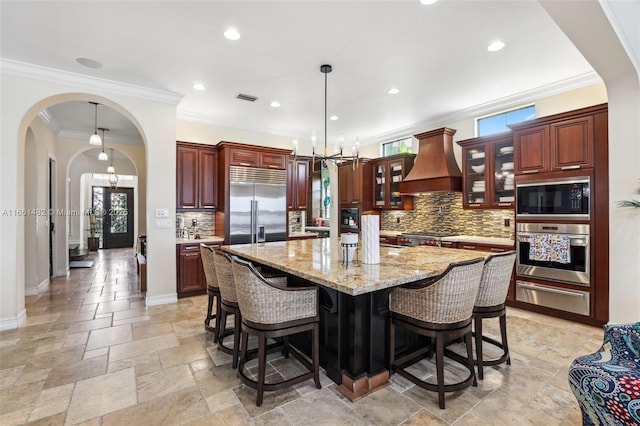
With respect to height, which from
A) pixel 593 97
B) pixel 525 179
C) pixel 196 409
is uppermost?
pixel 593 97

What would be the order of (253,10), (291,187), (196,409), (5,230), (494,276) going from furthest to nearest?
(291,187) < (5,230) < (253,10) < (494,276) < (196,409)

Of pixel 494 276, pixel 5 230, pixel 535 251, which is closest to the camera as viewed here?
pixel 494 276

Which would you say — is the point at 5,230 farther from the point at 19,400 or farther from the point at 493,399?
the point at 493,399

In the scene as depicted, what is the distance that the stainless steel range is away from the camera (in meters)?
5.04

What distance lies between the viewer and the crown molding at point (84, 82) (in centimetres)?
347

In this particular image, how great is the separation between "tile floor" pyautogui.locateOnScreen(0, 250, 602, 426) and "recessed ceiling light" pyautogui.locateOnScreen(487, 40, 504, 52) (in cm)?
303

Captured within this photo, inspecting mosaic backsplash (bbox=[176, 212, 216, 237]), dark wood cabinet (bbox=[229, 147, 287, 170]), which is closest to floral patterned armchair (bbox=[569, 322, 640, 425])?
dark wood cabinet (bbox=[229, 147, 287, 170])

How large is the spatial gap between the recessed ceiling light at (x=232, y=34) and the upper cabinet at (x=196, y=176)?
8.31 ft

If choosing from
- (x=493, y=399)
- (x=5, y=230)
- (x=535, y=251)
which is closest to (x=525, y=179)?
(x=535, y=251)

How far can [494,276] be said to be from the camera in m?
2.35

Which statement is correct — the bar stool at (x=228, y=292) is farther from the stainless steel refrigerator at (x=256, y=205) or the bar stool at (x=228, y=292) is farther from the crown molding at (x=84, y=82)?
the crown molding at (x=84, y=82)

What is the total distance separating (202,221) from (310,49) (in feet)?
12.0

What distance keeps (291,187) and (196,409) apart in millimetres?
4694

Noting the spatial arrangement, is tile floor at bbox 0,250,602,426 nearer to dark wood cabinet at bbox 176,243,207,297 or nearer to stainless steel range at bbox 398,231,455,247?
dark wood cabinet at bbox 176,243,207,297
